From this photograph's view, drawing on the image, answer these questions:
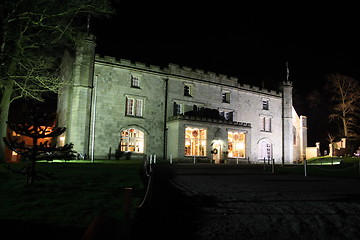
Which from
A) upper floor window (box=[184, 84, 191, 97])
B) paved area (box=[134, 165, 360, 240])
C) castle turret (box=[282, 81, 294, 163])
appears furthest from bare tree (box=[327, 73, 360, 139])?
paved area (box=[134, 165, 360, 240])

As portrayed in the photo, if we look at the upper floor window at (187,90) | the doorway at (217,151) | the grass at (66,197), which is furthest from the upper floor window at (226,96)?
the grass at (66,197)

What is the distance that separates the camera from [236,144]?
32156mm

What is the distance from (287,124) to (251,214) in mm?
33410

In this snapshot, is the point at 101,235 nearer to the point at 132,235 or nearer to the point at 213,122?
the point at 132,235

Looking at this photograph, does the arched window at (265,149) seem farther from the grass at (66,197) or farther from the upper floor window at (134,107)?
the grass at (66,197)

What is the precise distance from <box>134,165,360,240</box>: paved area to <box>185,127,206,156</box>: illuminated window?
17727 mm

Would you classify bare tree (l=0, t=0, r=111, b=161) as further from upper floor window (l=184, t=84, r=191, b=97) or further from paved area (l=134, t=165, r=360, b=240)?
upper floor window (l=184, t=84, r=191, b=97)

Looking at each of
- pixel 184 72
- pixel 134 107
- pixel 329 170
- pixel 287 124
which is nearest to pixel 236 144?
pixel 184 72

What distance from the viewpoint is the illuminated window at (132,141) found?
87.0ft

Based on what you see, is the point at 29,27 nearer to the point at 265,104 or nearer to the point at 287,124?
the point at 265,104

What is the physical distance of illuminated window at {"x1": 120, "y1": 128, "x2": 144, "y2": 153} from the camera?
2652cm

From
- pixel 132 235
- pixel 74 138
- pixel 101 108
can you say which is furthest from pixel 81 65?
pixel 132 235

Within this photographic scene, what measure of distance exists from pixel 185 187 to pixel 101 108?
16850 millimetres

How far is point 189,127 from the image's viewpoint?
2794 centimetres
